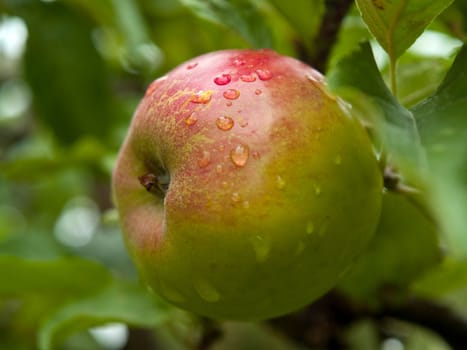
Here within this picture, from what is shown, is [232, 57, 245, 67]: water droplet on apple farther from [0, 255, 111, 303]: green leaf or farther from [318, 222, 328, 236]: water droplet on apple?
[0, 255, 111, 303]: green leaf

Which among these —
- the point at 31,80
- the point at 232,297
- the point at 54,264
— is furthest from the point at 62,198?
the point at 232,297

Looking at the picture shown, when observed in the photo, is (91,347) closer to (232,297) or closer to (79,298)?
(79,298)

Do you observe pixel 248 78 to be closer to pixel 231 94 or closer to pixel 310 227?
pixel 231 94

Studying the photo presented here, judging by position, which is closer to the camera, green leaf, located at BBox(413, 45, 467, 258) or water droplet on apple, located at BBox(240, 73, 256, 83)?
green leaf, located at BBox(413, 45, 467, 258)

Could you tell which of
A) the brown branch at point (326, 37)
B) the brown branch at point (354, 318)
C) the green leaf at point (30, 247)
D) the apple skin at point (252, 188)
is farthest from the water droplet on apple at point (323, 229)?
the green leaf at point (30, 247)

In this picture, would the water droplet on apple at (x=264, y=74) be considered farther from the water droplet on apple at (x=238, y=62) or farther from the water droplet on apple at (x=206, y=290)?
the water droplet on apple at (x=206, y=290)

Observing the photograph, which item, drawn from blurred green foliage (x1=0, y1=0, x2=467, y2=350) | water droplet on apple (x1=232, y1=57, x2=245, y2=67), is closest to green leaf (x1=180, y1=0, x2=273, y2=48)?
blurred green foliage (x1=0, y1=0, x2=467, y2=350)

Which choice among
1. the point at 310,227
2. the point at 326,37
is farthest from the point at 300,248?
the point at 326,37
